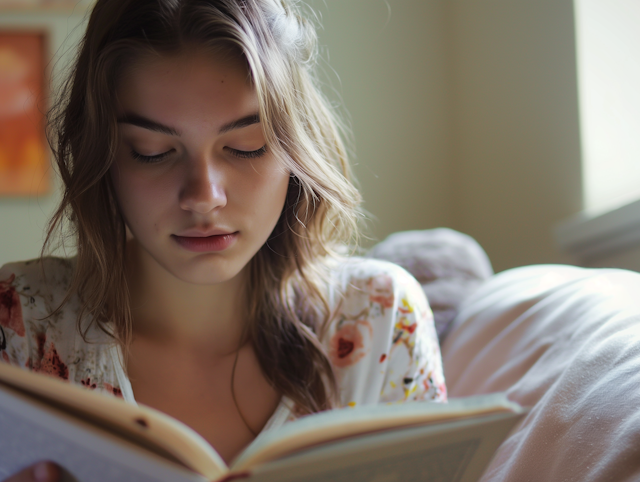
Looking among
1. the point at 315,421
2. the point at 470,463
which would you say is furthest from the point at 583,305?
the point at 315,421

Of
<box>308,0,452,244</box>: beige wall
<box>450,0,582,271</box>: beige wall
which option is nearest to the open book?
<box>450,0,582,271</box>: beige wall

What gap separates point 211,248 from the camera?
2.36 ft

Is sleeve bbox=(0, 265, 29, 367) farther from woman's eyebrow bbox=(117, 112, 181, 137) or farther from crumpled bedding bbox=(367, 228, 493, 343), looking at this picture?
crumpled bedding bbox=(367, 228, 493, 343)

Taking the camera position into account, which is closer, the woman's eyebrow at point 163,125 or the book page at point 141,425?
the book page at point 141,425

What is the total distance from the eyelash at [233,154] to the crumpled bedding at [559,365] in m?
0.49

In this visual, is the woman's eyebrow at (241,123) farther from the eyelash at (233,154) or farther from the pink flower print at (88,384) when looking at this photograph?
the pink flower print at (88,384)

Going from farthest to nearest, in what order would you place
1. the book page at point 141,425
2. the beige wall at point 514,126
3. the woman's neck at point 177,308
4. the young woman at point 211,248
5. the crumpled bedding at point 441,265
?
the beige wall at point 514,126
the crumpled bedding at point 441,265
the woman's neck at point 177,308
the young woman at point 211,248
the book page at point 141,425

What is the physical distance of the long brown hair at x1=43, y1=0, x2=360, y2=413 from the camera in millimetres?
690

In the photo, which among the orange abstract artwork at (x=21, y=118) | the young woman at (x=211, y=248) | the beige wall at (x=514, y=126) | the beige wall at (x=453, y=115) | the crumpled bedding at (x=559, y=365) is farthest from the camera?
the orange abstract artwork at (x=21, y=118)

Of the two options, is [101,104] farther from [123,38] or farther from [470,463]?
[470,463]

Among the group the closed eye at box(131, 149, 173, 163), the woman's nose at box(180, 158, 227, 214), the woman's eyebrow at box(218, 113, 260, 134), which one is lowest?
the woman's nose at box(180, 158, 227, 214)

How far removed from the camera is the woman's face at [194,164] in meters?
0.67

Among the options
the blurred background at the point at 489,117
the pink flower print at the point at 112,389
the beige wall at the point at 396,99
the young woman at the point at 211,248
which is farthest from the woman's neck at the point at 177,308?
the beige wall at the point at 396,99

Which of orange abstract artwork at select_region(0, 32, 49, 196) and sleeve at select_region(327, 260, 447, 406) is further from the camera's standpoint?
orange abstract artwork at select_region(0, 32, 49, 196)
